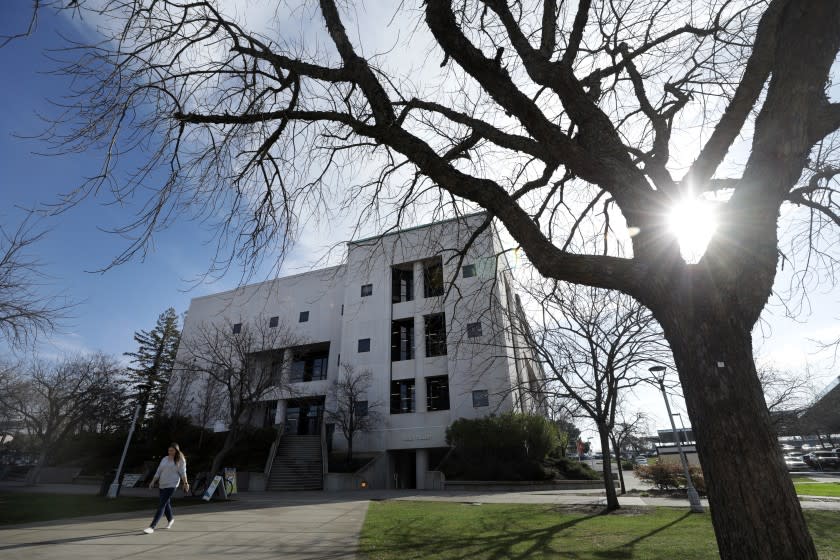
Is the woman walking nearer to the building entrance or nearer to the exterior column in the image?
the exterior column

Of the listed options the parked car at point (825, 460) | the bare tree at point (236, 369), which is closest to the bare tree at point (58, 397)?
the bare tree at point (236, 369)

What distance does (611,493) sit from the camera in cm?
1188

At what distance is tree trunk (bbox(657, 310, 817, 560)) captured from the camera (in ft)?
7.04

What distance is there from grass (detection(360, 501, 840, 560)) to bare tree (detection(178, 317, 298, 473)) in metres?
8.60

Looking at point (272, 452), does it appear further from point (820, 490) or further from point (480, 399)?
point (820, 490)

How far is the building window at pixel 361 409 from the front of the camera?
2920 centimetres

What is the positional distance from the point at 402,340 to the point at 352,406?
7304 millimetres

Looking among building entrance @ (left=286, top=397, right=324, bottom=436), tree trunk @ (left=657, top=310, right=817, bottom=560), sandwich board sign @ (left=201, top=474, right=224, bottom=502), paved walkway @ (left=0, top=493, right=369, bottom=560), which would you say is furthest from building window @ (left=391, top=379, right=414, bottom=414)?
tree trunk @ (left=657, top=310, right=817, bottom=560)

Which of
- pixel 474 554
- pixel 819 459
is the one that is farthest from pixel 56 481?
pixel 819 459

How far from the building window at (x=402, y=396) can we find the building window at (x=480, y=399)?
5403 millimetres

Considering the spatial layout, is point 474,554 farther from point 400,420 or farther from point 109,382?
point 109,382

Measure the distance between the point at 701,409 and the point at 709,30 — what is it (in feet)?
14.7

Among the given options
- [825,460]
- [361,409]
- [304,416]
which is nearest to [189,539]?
[361,409]

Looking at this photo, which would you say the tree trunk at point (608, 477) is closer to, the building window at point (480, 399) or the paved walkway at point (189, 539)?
the paved walkway at point (189, 539)
